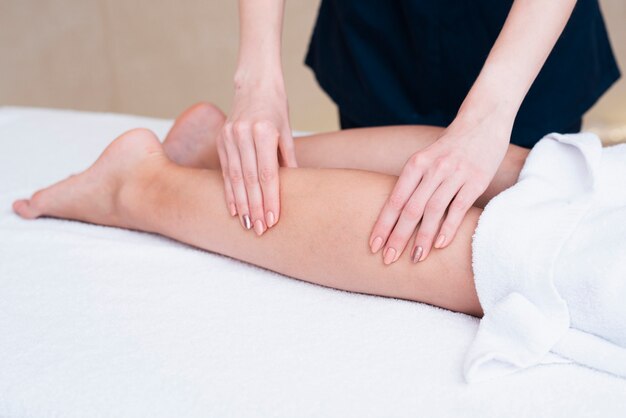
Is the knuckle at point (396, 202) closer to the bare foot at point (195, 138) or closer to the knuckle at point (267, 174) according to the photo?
the knuckle at point (267, 174)

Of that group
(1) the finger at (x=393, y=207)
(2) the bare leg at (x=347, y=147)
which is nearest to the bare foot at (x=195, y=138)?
(2) the bare leg at (x=347, y=147)

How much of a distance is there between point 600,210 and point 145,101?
2571mm

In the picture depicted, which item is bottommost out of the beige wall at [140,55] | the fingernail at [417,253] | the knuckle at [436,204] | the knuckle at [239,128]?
the beige wall at [140,55]

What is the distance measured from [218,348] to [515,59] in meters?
0.56

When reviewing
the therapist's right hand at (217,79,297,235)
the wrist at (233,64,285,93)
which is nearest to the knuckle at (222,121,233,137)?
the therapist's right hand at (217,79,297,235)

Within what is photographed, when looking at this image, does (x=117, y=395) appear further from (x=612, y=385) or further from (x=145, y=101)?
(x=145, y=101)

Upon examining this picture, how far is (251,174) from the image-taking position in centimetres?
105

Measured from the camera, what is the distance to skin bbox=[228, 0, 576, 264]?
3.05 feet

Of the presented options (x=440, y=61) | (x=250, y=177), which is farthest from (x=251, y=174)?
(x=440, y=61)

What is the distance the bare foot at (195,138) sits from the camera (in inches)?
54.4

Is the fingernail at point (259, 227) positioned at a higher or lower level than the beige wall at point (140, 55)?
higher

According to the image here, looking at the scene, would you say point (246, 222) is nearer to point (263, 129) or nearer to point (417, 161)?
point (263, 129)

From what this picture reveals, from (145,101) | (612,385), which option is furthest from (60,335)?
(145,101)

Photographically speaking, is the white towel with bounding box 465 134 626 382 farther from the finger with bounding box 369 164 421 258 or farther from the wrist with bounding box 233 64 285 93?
the wrist with bounding box 233 64 285 93
